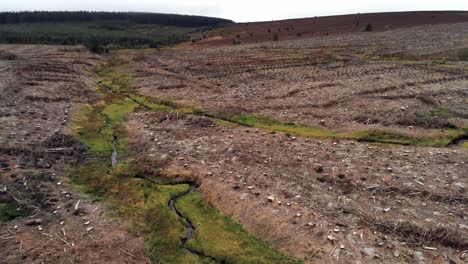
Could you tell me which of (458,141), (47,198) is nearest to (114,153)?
(47,198)

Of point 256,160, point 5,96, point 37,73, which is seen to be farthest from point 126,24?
point 256,160

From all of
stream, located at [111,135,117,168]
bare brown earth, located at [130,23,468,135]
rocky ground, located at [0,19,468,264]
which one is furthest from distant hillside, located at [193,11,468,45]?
stream, located at [111,135,117,168]

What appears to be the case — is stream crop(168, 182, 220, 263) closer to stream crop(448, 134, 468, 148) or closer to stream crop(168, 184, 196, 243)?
stream crop(168, 184, 196, 243)

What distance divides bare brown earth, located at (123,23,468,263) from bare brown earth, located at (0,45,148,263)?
356 cm

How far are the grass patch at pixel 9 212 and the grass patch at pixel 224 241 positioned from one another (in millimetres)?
5197

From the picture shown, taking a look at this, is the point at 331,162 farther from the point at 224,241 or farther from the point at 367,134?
the point at 224,241

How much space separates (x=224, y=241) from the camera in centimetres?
1192

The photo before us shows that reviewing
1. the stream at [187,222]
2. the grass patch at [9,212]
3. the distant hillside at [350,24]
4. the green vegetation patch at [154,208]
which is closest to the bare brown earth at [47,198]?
the grass patch at [9,212]

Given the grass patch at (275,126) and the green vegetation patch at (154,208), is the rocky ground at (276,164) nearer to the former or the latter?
the green vegetation patch at (154,208)

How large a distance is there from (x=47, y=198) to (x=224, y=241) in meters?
6.65

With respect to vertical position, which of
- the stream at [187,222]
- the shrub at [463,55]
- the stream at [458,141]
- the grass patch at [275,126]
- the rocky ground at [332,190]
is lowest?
the stream at [187,222]

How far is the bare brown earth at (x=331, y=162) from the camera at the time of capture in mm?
11438

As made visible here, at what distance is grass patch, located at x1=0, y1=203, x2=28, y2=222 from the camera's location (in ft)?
42.0

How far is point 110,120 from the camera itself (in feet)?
78.8
